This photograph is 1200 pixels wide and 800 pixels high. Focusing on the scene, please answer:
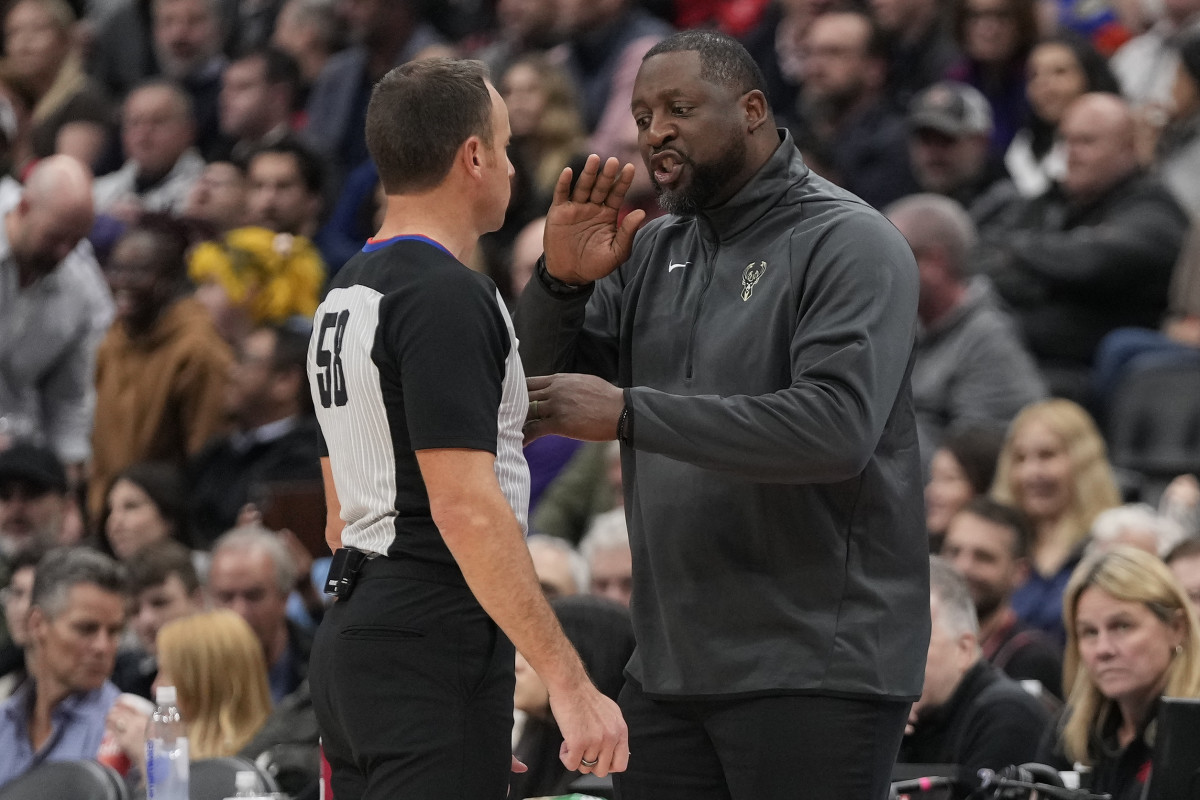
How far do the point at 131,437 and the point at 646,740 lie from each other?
5.22m

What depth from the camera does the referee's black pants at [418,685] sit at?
2732 millimetres

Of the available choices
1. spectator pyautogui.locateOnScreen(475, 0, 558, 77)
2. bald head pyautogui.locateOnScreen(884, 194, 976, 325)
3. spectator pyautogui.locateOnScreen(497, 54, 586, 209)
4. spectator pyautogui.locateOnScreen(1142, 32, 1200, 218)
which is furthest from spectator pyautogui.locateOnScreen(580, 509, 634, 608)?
spectator pyautogui.locateOnScreen(475, 0, 558, 77)

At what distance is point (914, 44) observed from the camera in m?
8.80

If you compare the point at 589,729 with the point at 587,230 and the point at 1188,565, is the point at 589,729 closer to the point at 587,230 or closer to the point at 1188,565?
the point at 587,230

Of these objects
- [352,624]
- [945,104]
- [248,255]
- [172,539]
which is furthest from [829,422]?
[248,255]

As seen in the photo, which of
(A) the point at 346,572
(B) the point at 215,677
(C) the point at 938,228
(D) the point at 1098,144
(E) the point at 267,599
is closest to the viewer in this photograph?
(A) the point at 346,572

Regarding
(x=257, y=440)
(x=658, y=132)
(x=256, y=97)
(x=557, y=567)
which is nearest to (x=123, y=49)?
(x=256, y=97)

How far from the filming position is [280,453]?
761 centimetres

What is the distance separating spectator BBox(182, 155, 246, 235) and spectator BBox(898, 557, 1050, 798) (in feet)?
16.8

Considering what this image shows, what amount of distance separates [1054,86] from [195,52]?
5.15 m

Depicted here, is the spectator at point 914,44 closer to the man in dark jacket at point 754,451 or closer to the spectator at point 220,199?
the spectator at point 220,199

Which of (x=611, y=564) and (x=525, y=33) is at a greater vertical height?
(x=525, y=33)

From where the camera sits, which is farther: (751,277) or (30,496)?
(30,496)

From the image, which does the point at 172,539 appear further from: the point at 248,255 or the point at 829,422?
the point at 829,422
